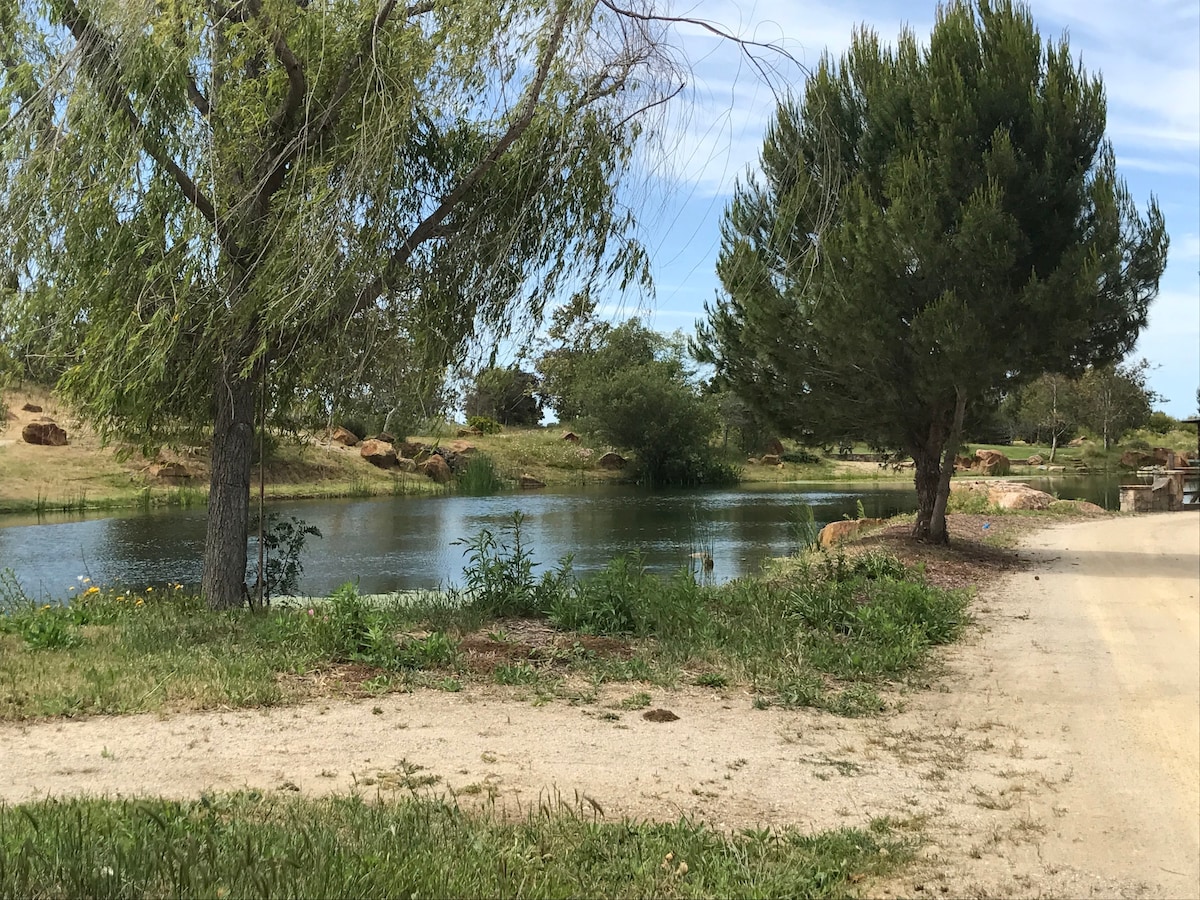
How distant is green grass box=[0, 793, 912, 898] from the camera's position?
300 cm

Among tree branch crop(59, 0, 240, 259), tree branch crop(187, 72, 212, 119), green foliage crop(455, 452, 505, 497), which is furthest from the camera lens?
green foliage crop(455, 452, 505, 497)

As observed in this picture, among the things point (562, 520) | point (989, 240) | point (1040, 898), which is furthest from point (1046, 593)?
point (562, 520)

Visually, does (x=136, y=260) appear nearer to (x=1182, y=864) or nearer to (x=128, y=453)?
(x=128, y=453)

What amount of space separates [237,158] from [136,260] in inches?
45.0

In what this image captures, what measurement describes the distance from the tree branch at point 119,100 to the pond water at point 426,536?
4.98 metres

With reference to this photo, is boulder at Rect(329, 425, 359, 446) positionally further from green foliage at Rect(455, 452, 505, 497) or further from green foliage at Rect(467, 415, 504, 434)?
green foliage at Rect(467, 415, 504, 434)

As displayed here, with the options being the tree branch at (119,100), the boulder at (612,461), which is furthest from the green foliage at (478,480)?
the tree branch at (119,100)

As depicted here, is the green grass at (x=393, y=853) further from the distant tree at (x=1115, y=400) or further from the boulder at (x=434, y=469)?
the distant tree at (x=1115, y=400)

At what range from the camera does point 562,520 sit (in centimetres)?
2798

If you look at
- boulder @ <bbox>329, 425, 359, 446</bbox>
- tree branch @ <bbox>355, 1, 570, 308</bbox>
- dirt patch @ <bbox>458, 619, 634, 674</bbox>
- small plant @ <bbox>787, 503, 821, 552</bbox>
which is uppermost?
tree branch @ <bbox>355, 1, 570, 308</bbox>

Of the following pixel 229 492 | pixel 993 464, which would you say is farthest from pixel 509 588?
pixel 993 464

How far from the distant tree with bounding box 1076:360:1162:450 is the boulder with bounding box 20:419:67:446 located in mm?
49783

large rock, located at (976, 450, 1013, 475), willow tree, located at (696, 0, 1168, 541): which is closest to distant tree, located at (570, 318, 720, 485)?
large rock, located at (976, 450, 1013, 475)

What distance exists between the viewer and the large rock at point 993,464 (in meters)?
53.7
